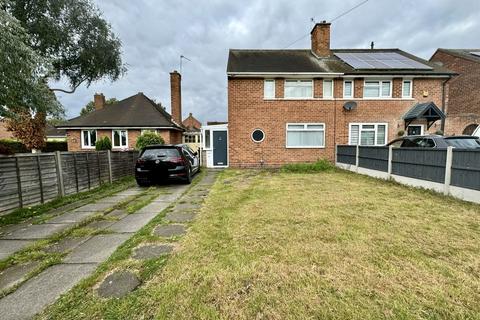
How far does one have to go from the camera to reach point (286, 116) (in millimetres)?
13633

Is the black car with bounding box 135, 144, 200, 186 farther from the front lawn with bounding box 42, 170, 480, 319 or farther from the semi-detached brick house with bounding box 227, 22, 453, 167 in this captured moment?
the semi-detached brick house with bounding box 227, 22, 453, 167

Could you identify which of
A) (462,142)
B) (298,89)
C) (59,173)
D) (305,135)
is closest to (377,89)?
(298,89)

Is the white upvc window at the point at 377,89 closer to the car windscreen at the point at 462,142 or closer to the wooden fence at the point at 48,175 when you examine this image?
the car windscreen at the point at 462,142

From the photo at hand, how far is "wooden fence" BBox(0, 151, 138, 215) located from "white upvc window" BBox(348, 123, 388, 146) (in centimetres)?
1224

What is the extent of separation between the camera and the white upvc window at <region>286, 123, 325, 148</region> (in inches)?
541

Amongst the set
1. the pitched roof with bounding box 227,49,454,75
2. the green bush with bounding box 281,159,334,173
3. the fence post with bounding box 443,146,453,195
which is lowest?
the green bush with bounding box 281,159,334,173

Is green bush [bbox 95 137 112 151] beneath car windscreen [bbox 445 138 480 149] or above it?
above

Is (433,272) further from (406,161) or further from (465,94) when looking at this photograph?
(465,94)

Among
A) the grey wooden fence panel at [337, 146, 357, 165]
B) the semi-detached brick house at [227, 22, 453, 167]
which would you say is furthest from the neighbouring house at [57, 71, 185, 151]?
the grey wooden fence panel at [337, 146, 357, 165]

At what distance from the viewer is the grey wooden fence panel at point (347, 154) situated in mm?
11709

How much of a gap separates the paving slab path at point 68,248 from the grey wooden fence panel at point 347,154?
8905mm

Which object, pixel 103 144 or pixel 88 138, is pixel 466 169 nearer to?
pixel 103 144

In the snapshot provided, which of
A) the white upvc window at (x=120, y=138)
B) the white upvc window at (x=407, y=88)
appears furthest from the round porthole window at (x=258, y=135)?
the white upvc window at (x=120, y=138)

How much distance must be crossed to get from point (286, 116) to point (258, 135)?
187 cm
